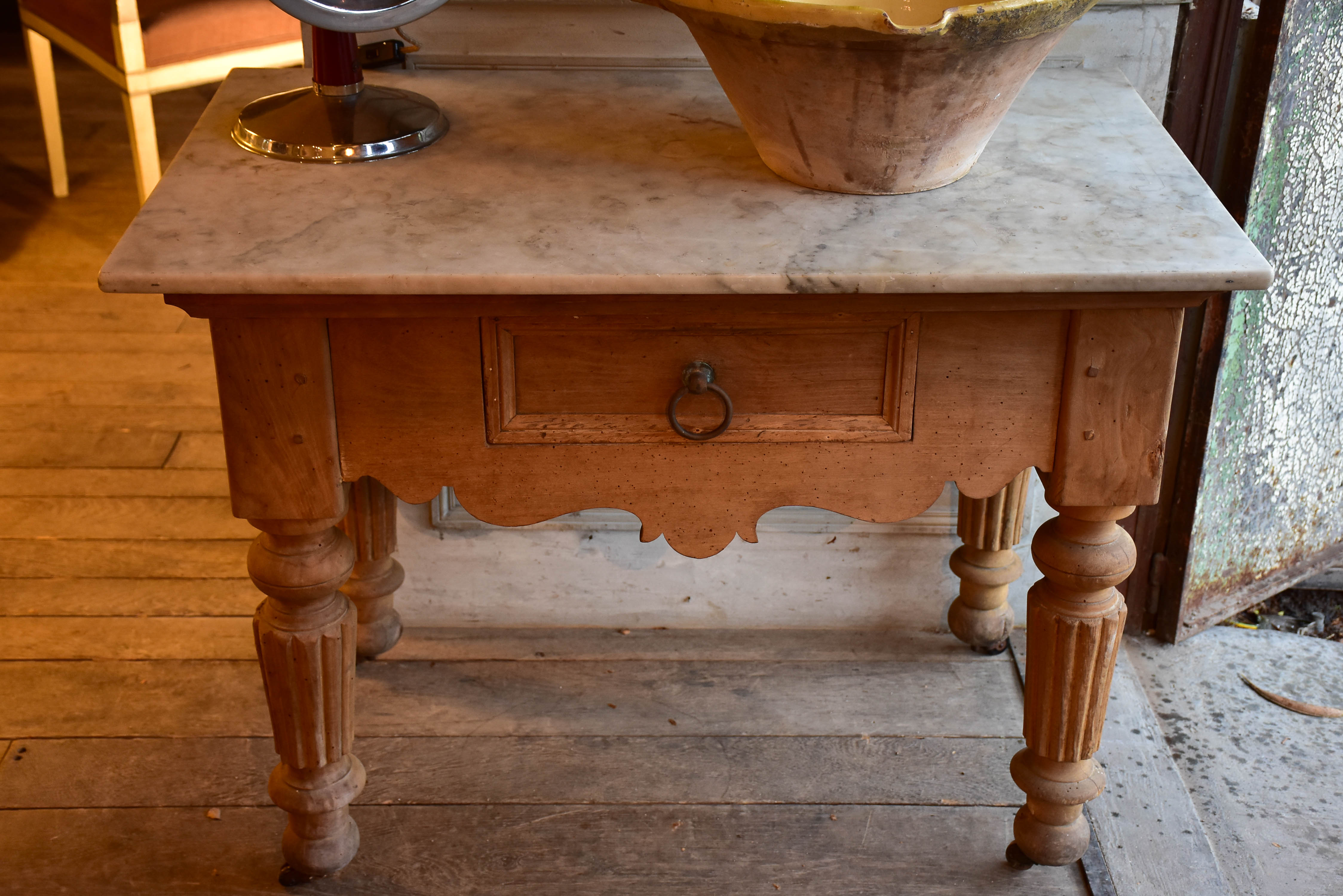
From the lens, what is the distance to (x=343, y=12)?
3.65 ft

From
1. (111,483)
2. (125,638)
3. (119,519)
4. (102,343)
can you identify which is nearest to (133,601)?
(125,638)

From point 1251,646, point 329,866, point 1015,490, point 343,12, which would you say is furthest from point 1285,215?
point 329,866

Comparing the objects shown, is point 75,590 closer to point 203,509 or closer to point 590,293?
point 203,509

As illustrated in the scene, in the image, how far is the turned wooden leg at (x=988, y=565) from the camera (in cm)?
153

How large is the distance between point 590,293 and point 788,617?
836 millimetres

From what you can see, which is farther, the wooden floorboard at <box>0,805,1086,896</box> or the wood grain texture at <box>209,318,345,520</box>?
the wooden floorboard at <box>0,805,1086,896</box>

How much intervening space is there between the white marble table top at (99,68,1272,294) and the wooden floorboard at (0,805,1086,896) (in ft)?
2.19

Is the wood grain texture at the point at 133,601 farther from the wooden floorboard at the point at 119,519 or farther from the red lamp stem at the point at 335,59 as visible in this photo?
the red lamp stem at the point at 335,59

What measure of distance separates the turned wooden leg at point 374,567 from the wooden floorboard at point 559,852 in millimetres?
268

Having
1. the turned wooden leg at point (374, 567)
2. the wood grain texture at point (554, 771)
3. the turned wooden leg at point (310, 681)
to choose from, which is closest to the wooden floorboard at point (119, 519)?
the turned wooden leg at point (374, 567)

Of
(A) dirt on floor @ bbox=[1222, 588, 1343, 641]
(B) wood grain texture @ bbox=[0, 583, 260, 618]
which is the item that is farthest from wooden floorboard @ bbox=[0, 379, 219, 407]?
(A) dirt on floor @ bbox=[1222, 588, 1343, 641]

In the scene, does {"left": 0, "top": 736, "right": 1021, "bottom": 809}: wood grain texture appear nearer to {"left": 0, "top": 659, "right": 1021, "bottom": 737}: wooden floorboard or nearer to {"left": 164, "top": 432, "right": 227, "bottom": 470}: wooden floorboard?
{"left": 0, "top": 659, "right": 1021, "bottom": 737}: wooden floorboard

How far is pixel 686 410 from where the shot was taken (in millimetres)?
1075

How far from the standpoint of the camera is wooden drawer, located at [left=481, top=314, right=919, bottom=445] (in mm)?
1035
